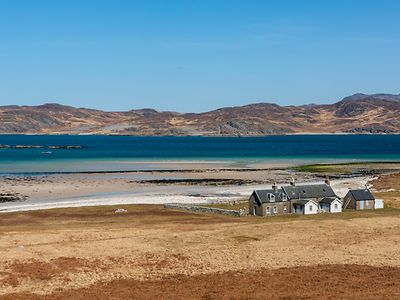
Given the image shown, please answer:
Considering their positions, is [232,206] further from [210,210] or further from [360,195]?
[360,195]

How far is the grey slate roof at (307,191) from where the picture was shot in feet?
254

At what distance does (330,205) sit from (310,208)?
9.56 feet

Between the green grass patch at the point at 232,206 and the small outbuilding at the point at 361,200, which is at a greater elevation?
the small outbuilding at the point at 361,200

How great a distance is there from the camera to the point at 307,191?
7881 centimetres

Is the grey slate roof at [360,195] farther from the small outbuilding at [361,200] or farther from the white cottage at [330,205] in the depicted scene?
the white cottage at [330,205]

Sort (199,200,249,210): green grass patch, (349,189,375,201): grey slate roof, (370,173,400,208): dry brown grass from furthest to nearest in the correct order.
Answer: (370,173,400,208): dry brown grass → (199,200,249,210): green grass patch → (349,189,375,201): grey slate roof

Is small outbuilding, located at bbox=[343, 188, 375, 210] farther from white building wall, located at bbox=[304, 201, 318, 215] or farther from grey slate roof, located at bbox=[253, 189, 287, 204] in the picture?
grey slate roof, located at bbox=[253, 189, 287, 204]

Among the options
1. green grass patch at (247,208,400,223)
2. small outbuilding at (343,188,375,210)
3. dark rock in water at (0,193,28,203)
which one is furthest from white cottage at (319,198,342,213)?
dark rock in water at (0,193,28,203)

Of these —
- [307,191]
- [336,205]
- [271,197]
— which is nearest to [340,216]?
[336,205]

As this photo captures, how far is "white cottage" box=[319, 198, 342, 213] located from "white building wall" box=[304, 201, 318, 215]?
4.23 ft

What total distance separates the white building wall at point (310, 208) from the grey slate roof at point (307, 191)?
6.01 ft

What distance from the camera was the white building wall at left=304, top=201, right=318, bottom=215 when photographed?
75.9m

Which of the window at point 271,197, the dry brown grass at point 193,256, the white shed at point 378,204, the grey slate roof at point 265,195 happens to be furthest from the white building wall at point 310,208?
the white shed at point 378,204

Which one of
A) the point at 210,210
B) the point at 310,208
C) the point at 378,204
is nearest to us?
the point at 310,208
